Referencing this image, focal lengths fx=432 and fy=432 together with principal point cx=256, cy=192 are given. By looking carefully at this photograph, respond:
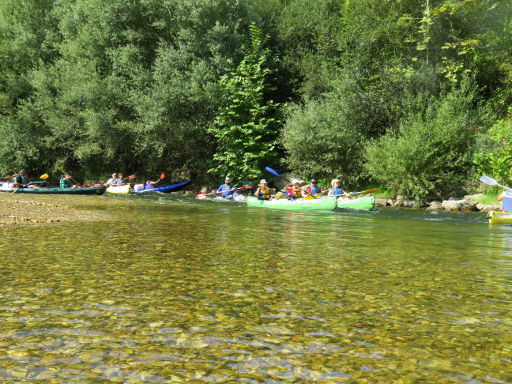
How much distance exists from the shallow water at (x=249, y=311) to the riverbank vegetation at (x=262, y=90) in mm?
14459

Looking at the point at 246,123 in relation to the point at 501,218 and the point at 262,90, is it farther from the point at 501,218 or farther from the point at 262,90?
the point at 501,218

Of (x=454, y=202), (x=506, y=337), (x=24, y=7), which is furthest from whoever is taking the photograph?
(x=24, y=7)

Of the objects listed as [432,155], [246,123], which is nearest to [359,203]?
[432,155]

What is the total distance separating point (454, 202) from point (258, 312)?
55.7 feet

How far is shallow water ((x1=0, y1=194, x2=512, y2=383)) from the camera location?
9.66 feet

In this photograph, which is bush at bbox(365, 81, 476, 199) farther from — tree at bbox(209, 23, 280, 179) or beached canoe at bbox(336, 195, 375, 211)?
tree at bbox(209, 23, 280, 179)

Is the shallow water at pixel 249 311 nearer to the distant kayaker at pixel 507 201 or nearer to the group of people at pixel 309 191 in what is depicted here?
the distant kayaker at pixel 507 201

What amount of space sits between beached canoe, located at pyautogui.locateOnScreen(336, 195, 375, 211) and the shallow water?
7.60m

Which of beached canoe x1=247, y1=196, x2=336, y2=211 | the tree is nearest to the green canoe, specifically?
beached canoe x1=247, y1=196, x2=336, y2=211

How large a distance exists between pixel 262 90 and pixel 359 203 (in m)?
14.4

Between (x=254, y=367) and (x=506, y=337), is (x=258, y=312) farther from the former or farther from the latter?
(x=506, y=337)

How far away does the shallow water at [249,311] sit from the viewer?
A: 9.66 ft

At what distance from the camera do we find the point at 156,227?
10617 millimetres

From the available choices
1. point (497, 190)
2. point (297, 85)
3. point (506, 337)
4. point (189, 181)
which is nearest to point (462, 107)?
point (497, 190)
